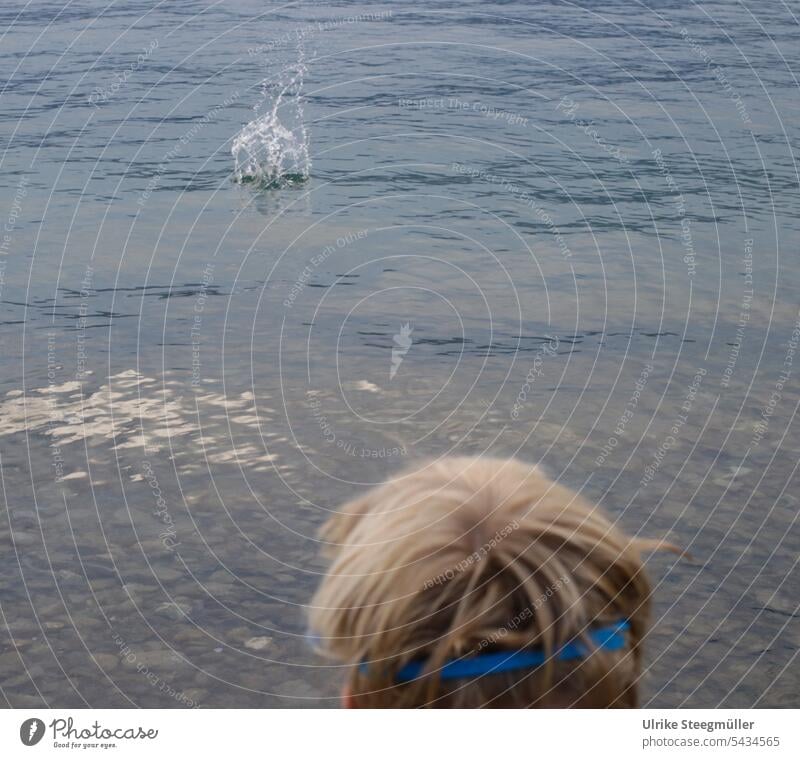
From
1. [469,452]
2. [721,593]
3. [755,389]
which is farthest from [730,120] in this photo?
[721,593]

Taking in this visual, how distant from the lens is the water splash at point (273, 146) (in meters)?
16.0

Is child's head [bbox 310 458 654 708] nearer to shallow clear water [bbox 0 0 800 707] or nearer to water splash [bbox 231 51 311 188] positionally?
shallow clear water [bbox 0 0 800 707]

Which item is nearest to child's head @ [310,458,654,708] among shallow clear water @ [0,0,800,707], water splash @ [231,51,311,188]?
shallow clear water @ [0,0,800,707]

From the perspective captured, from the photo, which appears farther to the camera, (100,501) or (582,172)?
(582,172)

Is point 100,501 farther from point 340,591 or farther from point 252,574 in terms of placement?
point 340,591

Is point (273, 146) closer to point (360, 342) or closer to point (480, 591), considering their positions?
point (360, 342)

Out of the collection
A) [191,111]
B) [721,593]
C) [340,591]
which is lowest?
[721,593]

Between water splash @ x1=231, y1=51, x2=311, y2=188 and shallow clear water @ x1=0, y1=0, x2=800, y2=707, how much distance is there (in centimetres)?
24

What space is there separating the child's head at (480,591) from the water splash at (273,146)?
14.2 metres

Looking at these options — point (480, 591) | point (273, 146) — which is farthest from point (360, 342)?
point (480, 591)

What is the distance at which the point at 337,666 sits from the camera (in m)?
6.05

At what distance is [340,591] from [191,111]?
18.5 metres

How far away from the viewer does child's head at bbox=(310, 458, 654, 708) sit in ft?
5.29

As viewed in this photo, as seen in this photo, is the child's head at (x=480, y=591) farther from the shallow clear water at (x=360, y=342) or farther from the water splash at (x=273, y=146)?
the water splash at (x=273, y=146)
